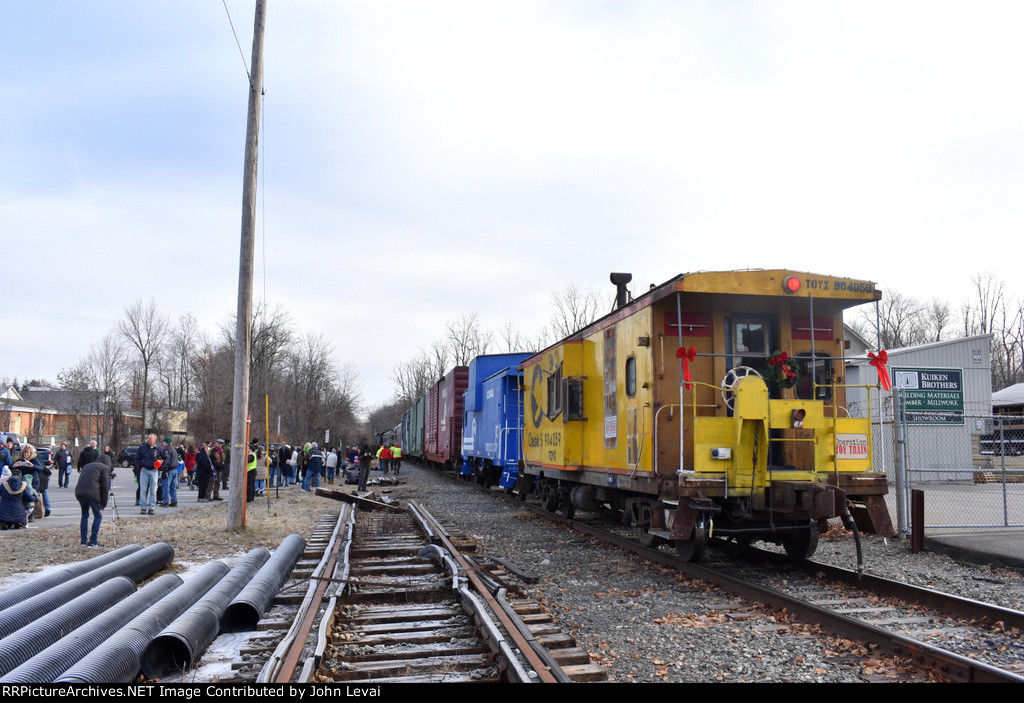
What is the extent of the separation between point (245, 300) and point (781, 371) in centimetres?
863

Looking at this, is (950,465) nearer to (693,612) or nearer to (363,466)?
(363,466)

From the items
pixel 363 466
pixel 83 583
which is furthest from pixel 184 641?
pixel 363 466

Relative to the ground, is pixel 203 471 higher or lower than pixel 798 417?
lower

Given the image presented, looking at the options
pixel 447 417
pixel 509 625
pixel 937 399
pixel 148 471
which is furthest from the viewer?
pixel 447 417

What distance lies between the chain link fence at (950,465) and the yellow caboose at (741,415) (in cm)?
199

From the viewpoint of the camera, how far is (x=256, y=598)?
6.29m

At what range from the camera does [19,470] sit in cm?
1302

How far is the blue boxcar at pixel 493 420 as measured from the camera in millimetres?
17328

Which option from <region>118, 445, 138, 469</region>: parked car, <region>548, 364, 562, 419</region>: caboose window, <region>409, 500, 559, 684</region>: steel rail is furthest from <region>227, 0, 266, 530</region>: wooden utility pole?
<region>118, 445, 138, 469</region>: parked car

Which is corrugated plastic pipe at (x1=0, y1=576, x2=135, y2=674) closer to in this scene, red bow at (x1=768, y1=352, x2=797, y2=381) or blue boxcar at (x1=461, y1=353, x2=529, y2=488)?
red bow at (x1=768, y1=352, x2=797, y2=381)

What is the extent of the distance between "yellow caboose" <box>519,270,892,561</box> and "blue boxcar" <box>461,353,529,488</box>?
7523 mm

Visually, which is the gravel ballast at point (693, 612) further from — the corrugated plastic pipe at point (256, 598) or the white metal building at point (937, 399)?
the white metal building at point (937, 399)

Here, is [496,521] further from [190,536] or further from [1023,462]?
[1023,462]

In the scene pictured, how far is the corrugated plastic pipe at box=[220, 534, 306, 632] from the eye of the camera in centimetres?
605
